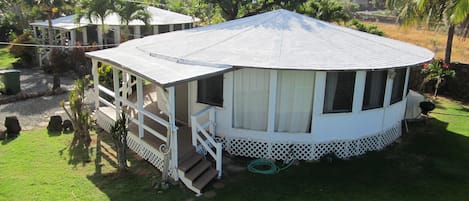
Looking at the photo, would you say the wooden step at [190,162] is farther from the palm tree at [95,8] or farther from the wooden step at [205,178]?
the palm tree at [95,8]

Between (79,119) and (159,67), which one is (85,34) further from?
(159,67)

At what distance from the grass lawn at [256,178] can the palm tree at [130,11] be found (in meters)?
12.9

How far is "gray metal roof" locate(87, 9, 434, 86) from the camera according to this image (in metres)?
9.73

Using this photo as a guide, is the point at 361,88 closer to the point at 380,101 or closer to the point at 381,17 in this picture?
the point at 380,101

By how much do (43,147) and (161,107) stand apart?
3.75 meters

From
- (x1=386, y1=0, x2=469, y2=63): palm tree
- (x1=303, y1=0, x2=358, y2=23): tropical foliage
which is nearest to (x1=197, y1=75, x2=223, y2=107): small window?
(x1=386, y1=0, x2=469, y2=63): palm tree

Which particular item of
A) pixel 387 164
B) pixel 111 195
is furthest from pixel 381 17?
pixel 111 195

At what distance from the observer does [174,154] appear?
880cm

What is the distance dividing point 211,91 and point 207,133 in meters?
1.42

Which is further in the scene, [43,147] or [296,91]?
[43,147]

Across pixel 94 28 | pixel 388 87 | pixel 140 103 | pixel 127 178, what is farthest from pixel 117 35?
pixel 388 87

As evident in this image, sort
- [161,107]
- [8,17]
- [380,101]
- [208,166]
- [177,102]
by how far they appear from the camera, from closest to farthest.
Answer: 1. [208,166]
2. [380,101]
3. [177,102]
4. [161,107]
5. [8,17]

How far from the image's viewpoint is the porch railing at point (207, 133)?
30.1 ft

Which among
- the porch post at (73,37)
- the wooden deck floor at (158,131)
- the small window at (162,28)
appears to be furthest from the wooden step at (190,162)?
the small window at (162,28)
